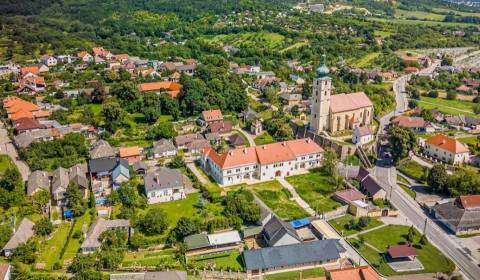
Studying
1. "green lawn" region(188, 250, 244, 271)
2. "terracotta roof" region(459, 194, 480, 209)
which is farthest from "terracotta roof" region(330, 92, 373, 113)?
"green lawn" region(188, 250, 244, 271)

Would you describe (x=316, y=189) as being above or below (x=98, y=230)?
below

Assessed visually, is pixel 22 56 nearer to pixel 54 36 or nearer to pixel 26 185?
pixel 54 36

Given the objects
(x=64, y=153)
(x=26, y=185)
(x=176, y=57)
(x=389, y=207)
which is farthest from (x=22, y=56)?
(x=389, y=207)

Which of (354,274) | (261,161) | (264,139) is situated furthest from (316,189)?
(354,274)

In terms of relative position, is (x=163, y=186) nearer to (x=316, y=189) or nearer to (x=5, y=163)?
(x=316, y=189)

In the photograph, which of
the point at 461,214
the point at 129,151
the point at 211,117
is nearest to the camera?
the point at 461,214

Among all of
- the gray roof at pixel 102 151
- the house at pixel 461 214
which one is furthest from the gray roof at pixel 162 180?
the house at pixel 461 214
